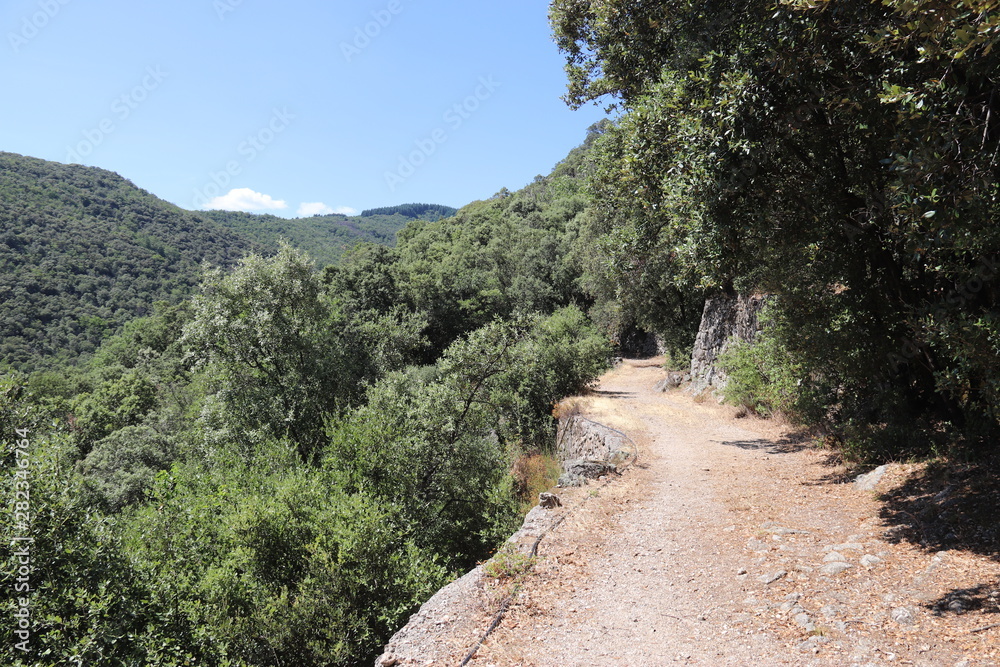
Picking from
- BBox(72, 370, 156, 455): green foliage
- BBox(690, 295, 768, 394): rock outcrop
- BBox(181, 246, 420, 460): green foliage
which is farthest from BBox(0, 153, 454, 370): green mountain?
BBox(690, 295, 768, 394): rock outcrop

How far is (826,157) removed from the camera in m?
8.41

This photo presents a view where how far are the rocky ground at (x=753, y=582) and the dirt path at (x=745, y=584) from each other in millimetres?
20

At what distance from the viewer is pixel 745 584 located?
6.05 meters

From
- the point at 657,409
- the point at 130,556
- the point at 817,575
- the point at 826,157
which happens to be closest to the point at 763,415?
the point at 657,409

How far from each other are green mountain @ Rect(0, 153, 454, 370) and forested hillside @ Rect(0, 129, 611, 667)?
57.8 m

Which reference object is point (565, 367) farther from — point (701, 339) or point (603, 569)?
point (603, 569)

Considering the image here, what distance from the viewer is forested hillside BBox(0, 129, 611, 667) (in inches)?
297

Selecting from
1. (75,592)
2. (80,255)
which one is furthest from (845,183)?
(80,255)

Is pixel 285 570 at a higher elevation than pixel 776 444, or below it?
below

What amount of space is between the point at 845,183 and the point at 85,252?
140731 mm

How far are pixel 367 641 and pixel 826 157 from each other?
11075 millimetres

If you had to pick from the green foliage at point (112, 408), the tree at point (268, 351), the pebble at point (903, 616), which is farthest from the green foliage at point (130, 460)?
the pebble at point (903, 616)

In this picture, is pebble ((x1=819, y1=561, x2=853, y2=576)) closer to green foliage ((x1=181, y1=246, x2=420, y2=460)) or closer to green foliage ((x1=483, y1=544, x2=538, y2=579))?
green foliage ((x1=483, y1=544, x2=538, y2=579))

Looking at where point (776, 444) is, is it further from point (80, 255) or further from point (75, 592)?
point (80, 255)
